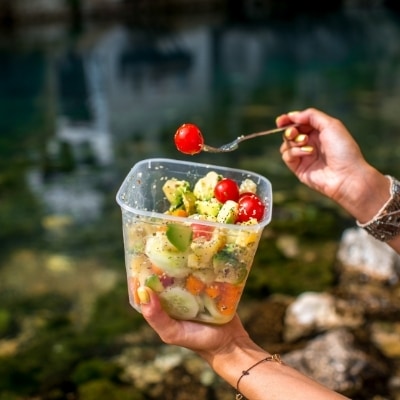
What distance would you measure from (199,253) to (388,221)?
69cm

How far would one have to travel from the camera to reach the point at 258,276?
3885 mm

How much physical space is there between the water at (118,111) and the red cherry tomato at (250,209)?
217 cm

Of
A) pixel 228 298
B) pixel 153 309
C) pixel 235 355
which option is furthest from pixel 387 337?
pixel 153 309

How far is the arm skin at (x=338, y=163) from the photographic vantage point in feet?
5.97

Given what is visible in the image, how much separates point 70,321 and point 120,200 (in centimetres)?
224

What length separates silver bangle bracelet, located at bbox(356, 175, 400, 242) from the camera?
1.82m

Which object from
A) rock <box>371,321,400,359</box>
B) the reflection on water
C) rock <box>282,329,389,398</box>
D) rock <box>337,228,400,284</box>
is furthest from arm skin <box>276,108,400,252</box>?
the reflection on water

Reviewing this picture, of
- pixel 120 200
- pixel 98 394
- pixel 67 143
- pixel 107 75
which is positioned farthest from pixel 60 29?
pixel 120 200

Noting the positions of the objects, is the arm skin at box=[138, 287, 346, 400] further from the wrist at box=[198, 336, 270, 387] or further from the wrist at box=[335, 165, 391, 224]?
the wrist at box=[335, 165, 391, 224]

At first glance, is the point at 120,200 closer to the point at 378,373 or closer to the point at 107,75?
the point at 378,373

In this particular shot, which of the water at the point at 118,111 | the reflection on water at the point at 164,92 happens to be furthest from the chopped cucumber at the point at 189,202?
the reflection on water at the point at 164,92

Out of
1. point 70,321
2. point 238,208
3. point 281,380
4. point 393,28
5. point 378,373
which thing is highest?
point 238,208

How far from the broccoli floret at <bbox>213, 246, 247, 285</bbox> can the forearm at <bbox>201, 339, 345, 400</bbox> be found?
196 mm

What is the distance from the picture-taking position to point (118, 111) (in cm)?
774
